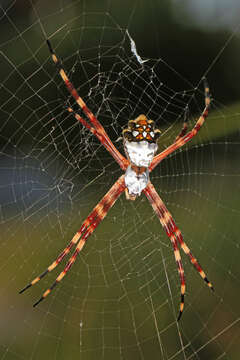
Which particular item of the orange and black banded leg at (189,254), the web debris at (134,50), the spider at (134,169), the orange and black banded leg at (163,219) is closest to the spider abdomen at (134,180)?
the spider at (134,169)

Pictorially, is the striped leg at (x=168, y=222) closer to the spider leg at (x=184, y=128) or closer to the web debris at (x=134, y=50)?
the spider leg at (x=184, y=128)

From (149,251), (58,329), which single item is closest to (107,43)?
(149,251)

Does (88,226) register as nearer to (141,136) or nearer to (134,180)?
(134,180)

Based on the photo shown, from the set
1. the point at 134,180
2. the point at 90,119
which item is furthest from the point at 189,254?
the point at 90,119

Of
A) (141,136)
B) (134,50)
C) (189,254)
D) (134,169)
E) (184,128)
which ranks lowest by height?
(189,254)

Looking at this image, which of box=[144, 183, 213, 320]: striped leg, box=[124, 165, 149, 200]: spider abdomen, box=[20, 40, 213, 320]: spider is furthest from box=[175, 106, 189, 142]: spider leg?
box=[144, 183, 213, 320]: striped leg

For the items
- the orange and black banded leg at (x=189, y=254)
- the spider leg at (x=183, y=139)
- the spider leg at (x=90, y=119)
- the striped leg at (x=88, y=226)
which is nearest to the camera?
the spider leg at (x=90, y=119)

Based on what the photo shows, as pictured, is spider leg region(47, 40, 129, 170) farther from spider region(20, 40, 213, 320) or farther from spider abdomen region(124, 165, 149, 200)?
spider abdomen region(124, 165, 149, 200)

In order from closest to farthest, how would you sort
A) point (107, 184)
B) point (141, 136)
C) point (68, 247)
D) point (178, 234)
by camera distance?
1. point (141, 136)
2. point (68, 247)
3. point (178, 234)
4. point (107, 184)
